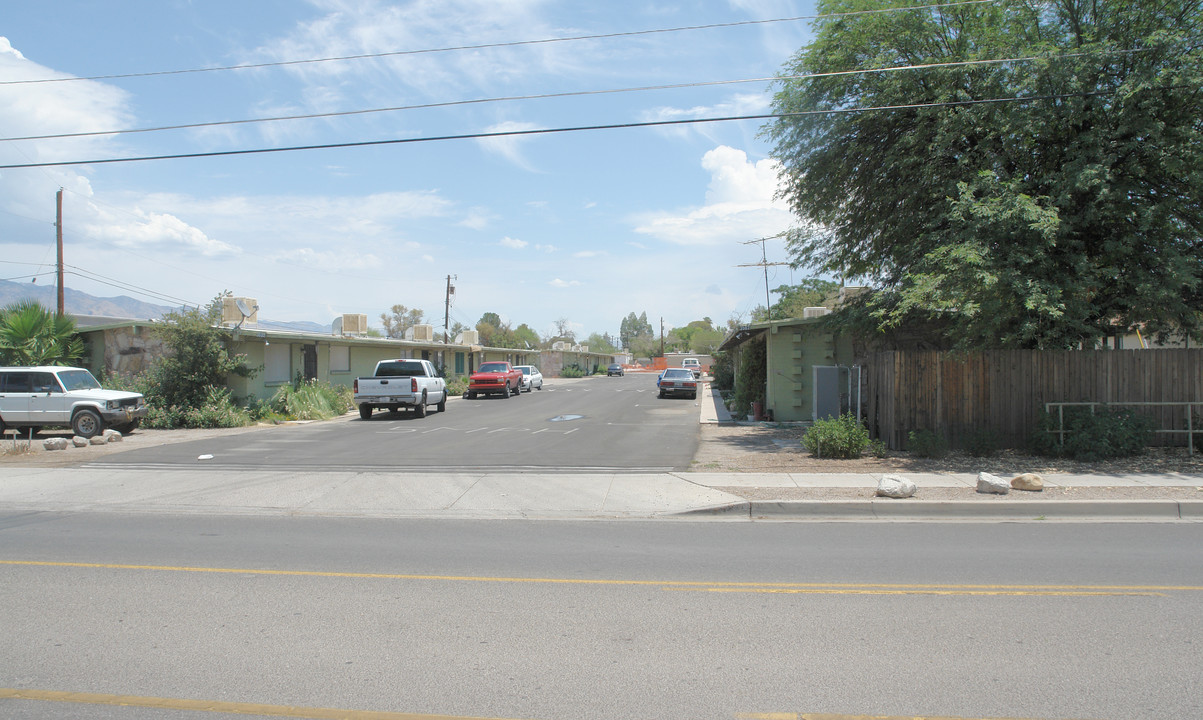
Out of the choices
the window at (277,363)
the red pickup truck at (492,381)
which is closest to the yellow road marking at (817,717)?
the window at (277,363)

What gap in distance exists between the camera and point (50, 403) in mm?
18297

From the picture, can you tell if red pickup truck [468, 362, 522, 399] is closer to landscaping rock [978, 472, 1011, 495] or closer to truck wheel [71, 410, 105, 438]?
truck wheel [71, 410, 105, 438]

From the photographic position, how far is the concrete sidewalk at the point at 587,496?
9414mm

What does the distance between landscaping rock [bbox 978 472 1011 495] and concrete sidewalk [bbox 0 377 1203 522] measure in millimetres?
150

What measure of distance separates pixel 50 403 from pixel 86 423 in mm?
1050

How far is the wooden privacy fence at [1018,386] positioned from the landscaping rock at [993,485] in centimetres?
359

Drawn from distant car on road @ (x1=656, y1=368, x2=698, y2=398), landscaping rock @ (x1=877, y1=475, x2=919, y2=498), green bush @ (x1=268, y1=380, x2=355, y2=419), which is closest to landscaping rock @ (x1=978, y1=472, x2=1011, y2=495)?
landscaping rock @ (x1=877, y1=475, x2=919, y2=498)

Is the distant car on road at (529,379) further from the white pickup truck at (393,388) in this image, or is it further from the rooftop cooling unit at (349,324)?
the white pickup truck at (393,388)

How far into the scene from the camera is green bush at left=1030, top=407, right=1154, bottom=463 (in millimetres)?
12570

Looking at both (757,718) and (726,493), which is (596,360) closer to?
(726,493)

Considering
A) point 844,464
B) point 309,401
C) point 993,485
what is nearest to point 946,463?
point 844,464

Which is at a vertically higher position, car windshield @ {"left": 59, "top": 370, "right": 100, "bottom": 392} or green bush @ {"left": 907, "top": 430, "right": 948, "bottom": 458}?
car windshield @ {"left": 59, "top": 370, "right": 100, "bottom": 392}

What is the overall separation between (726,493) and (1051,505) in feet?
13.6

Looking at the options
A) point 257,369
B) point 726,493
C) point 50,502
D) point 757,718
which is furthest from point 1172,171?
point 257,369
